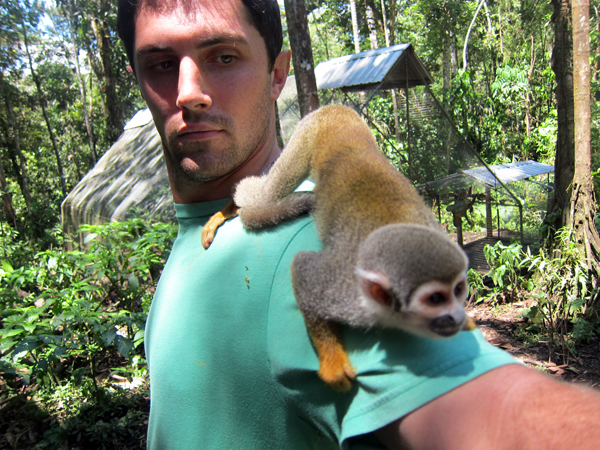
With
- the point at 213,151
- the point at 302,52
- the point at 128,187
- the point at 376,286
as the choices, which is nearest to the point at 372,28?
the point at 128,187

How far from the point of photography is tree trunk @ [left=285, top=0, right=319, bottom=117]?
12.8 feet

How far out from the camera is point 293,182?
185cm

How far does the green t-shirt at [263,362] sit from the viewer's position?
29.4 inches

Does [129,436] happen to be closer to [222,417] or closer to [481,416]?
[222,417]

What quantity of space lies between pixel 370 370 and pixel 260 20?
4.00ft

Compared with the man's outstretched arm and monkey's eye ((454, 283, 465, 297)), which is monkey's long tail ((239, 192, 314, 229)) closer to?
monkey's eye ((454, 283, 465, 297))

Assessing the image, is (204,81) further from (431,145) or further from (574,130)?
(431,145)

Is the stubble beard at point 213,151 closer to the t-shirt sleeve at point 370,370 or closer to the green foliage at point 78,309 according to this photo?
the t-shirt sleeve at point 370,370

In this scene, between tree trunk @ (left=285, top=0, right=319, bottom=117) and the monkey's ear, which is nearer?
the monkey's ear

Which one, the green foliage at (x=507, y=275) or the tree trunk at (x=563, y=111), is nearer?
the tree trunk at (x=563, y=111)

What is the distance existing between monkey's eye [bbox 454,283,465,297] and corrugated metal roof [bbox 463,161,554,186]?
5.32 meters

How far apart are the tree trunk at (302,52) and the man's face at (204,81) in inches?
101

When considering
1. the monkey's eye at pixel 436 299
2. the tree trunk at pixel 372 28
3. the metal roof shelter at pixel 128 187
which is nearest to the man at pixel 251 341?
the monkey's eye at pixel 436 299

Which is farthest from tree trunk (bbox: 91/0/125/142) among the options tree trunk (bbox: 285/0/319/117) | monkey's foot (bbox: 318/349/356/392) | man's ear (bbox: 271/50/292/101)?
monkey's foot (bbox: 318/349/356/392)
